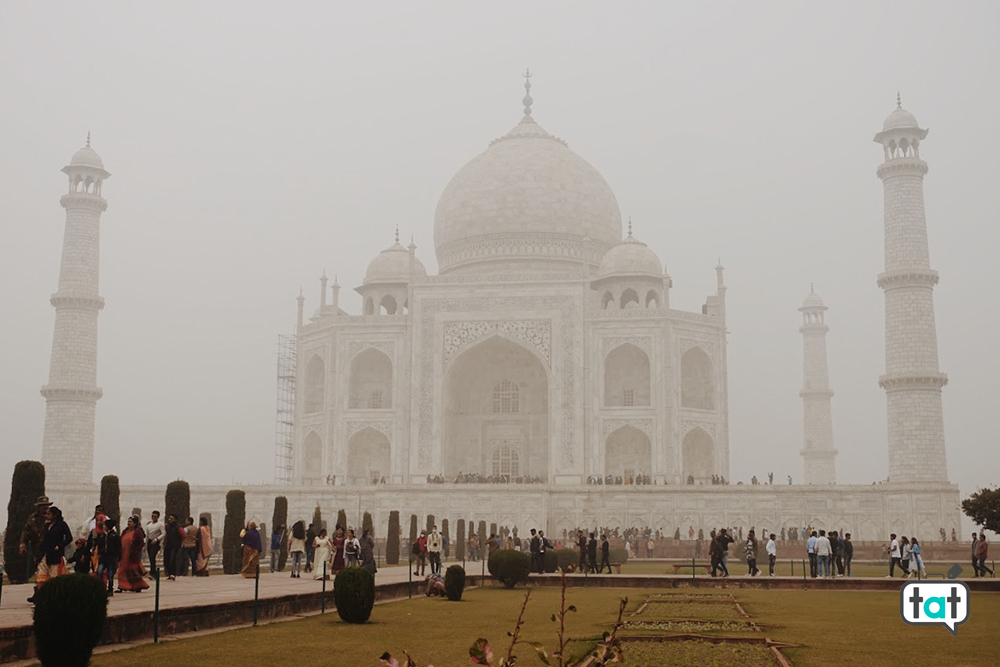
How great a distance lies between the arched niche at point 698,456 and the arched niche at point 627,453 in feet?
4.33

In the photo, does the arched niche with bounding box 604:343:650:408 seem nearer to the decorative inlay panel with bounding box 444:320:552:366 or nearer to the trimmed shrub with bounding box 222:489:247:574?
the decorative inlay panel with bounding box 444:320:552:366

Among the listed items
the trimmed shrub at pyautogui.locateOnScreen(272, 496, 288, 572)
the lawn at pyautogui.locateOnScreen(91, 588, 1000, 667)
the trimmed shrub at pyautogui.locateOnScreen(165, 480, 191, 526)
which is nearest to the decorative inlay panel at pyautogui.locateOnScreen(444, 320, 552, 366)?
the trimmed shrub at pyautogui.locateOnScreen(272, 496, 288, 572)

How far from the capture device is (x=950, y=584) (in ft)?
19.7

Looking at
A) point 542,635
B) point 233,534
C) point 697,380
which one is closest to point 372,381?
point 697,380

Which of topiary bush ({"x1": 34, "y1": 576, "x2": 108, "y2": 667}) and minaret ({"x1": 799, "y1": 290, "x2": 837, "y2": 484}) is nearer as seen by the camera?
topiary bush ({"x1": 34, "y1": 576, "x2": 108, "y2": 667})

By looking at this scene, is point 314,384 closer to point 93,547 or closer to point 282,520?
point 282,520

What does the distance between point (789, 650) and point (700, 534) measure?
19157 mm

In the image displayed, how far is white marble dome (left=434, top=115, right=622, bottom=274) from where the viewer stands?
40.6m

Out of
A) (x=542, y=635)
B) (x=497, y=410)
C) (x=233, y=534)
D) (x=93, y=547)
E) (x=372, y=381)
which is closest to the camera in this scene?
(x=542, y=635)

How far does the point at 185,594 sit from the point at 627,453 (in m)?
25.5

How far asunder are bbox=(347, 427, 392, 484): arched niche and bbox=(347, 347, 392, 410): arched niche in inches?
43.7

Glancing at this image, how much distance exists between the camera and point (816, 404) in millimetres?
43781

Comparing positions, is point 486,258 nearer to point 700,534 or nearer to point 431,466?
point 431,466

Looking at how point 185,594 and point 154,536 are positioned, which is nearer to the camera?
point 185,594
